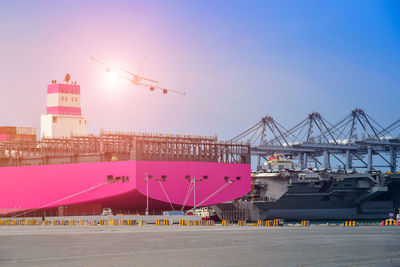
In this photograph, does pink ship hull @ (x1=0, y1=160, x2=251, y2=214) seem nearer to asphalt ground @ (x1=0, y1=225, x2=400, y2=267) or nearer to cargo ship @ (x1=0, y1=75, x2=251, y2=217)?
cargo ship @ (x1=0, y1=75, x2=251, y2=217)

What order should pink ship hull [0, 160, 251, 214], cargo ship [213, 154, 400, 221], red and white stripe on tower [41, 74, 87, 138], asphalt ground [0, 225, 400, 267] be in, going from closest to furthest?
asphalt ground [0, 225, 400, 267] < pink ship hull [0, 160, 251, 214] < cargo ship [213, 154, 400, 221] < red and white stripe on tower [41, 74, 87, 138]

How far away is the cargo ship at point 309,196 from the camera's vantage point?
230 ft

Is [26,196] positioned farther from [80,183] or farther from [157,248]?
[157,248]

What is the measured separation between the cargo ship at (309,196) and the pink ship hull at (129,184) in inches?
282

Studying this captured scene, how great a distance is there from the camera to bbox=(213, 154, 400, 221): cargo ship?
70.1 metres

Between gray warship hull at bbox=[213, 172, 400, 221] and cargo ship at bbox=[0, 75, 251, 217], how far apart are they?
6837mm

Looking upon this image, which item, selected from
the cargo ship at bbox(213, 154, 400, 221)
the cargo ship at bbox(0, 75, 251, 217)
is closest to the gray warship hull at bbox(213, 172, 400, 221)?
the cargo ship at bbox(213, 154, 400, 221)

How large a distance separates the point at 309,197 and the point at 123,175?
23866 mm

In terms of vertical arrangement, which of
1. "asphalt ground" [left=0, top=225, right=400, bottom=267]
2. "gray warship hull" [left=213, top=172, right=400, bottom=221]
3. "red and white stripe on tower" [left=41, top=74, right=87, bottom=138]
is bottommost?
"asphalt ground" [left=0, top=225, right=400, bottom=267]

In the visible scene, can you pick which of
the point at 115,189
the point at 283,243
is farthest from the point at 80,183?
the point at 283,243

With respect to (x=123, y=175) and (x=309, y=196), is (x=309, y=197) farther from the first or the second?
(x=123, y=175)

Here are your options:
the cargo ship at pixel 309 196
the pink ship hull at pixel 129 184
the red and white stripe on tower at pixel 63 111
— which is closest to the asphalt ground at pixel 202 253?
the pink ship hull at pixel 129 184

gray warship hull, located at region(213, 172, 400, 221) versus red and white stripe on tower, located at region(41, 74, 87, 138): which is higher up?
red and white stripe on tower, located at region(41, 74, 87, 138)

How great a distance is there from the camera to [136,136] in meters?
63.4
